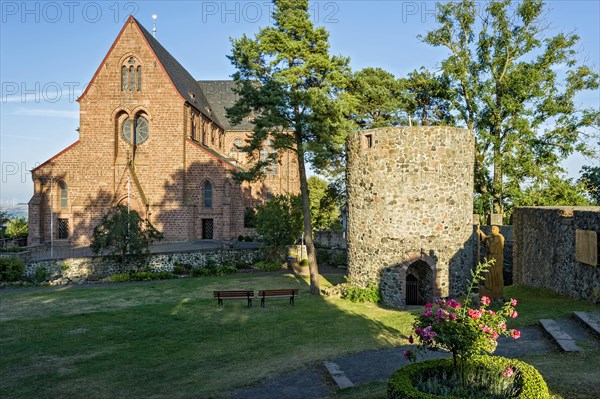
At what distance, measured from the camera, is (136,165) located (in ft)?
126

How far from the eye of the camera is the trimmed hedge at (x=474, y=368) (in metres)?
5.97

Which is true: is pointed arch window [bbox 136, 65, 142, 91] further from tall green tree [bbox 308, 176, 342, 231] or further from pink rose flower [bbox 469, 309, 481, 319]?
pink rose flower [bbox 469, 309, 481, 319]

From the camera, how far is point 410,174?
56.3 feet

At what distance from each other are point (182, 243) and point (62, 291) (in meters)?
14.6

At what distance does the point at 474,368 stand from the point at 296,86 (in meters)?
16.6

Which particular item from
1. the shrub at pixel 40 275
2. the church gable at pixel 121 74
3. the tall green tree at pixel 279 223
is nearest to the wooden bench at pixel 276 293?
the tall green tree at pixel 279 223

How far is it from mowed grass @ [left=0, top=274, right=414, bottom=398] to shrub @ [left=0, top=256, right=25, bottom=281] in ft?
12.8

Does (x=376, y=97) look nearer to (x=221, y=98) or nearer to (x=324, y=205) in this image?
(x=324, y=205)

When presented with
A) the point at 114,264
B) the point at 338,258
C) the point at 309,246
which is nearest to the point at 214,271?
the point at 114,264

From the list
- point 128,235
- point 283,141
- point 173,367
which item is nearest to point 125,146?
point 128,235

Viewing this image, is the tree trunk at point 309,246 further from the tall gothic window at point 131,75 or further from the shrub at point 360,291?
the tall gothic window at point 131,75

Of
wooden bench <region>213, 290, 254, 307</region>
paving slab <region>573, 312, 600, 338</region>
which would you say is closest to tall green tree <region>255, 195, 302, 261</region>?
wooden bench <region>213, 290, 254, 307</region>

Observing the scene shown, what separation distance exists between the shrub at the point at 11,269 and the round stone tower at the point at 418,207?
19599 mm

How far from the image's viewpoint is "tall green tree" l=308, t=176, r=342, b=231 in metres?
35.3
